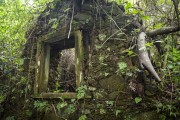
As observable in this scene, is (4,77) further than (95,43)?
Yes

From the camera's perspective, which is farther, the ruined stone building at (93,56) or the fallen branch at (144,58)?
the ruined stone building at (93,56)

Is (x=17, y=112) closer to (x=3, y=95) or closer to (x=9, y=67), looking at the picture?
(x=3, y=95)

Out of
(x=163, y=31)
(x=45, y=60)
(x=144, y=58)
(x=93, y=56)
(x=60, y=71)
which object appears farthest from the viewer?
(x=60, y=71)

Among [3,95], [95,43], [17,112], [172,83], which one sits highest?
[95,43]

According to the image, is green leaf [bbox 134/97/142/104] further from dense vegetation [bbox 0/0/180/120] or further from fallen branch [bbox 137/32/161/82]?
fallen branch [bbox 137/32/161/82]

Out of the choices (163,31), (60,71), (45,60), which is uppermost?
(163,31)

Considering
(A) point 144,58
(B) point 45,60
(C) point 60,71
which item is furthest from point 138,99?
(C) point 60,71

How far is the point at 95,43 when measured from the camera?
3.41 meters

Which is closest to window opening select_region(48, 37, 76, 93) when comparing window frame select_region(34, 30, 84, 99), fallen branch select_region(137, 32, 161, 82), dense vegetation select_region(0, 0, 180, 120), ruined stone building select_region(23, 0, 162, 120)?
ruined stone building select_region(23, 0, 162, 120)

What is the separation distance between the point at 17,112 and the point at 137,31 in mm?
3152

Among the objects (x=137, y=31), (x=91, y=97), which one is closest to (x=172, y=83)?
(x=137, y=31)

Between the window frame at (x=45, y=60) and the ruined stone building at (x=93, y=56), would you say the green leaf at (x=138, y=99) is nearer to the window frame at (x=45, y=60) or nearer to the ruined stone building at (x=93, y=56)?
the ruined stone building at (x=93, y=56)

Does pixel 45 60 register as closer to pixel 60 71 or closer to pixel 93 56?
pixel 60 71

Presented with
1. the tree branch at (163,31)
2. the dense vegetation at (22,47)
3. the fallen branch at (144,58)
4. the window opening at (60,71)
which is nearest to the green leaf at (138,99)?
the dense vegetation at (22,47)
